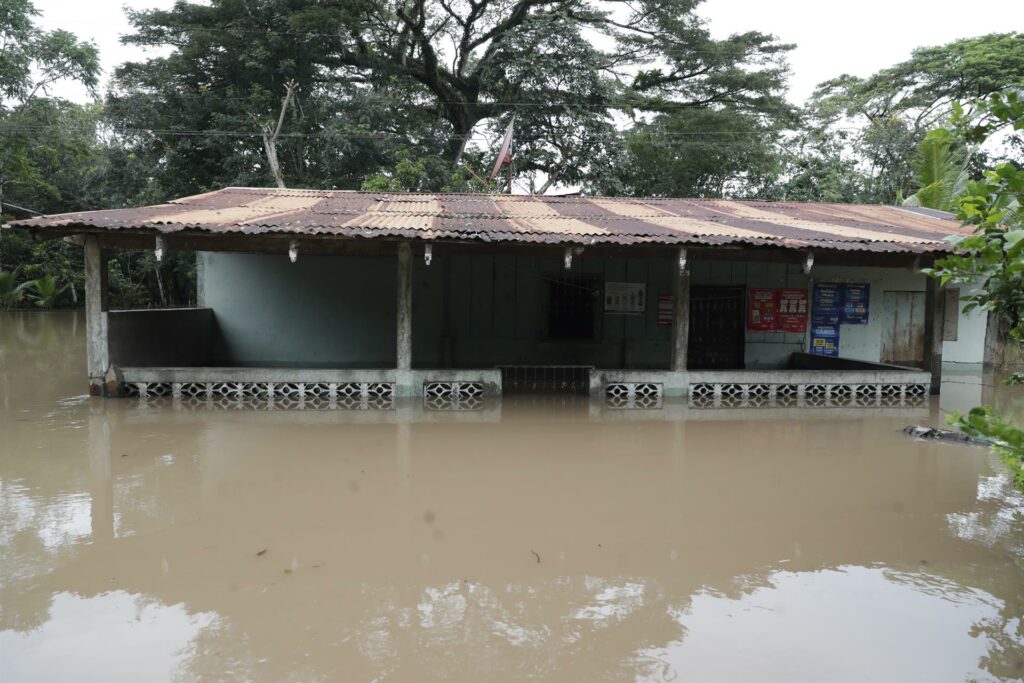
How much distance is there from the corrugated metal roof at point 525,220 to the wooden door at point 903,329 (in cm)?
155

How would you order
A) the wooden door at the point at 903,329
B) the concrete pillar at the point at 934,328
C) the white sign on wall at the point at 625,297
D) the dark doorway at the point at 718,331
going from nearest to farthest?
1. the concrete pillar at the point at 934,328
2. the white sign on wall at the point at 625,297
3. the dark doorway at the point at 718,331
4. the wooden door at the point at 903,329

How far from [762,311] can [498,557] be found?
9731mm

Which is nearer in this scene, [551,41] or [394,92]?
[551,41]

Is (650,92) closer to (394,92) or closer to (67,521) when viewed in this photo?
(394,92)

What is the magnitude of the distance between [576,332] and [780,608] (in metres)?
9.14

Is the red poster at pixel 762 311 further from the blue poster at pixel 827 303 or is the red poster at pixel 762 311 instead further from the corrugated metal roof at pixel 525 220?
the corrugated metal roof at pixel 525 220

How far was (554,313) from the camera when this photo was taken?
12609mm

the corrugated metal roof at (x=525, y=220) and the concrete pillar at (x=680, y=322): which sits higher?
the corrugated metal roof at (x=525, y=220)

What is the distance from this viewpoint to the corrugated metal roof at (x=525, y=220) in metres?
8.59

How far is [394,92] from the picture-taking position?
2233cm

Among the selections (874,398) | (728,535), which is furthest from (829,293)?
(728,535)

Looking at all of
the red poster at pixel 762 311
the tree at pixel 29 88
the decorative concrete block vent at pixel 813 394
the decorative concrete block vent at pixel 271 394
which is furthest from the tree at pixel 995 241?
the tree at pixel 29 88

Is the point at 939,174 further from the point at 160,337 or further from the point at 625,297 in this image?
the point at 160,337

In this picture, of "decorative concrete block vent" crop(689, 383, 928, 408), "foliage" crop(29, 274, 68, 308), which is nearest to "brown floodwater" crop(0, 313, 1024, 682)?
"decorative concrete block vent" crop(689, 383, 928, 408)
